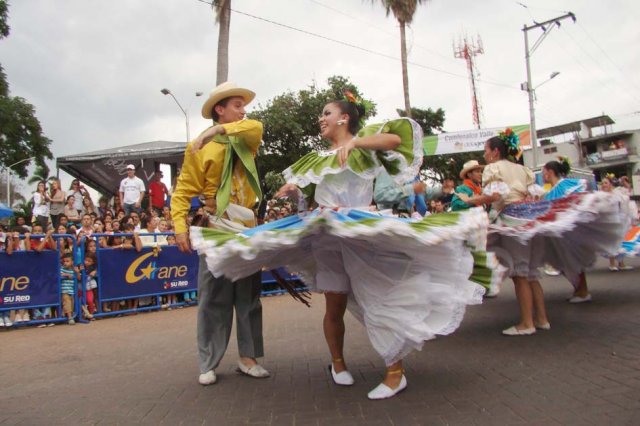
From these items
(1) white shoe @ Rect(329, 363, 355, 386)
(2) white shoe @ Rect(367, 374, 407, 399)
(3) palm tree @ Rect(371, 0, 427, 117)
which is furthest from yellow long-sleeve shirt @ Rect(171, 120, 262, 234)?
(3) palm tree @ Rect(371, 0, 427, 117)

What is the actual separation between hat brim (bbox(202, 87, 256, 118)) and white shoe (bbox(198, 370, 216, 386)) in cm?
209

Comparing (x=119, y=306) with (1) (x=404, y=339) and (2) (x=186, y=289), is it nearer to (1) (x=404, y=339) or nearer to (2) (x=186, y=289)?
(2) (x=186, y=289)

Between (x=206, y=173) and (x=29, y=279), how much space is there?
5.21 metres

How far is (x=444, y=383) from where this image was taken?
3.46 m

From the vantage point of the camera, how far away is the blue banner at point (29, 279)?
24.0 feet

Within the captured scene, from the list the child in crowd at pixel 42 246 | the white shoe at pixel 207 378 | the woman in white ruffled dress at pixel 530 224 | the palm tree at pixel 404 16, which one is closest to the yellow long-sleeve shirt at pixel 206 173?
the white shoe at pixel 207 378

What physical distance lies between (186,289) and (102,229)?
6.34 ft

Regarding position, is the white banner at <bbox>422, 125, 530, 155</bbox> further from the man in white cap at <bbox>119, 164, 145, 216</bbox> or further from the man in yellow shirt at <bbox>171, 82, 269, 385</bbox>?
the man in yellow shirt at <bbox>171, 82, 269, 385</bbox>

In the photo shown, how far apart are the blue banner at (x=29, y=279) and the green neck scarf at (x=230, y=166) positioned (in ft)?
17.1

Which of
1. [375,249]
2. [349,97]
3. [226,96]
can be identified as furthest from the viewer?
[226,96]

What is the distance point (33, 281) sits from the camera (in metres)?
7.57

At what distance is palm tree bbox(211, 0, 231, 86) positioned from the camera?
43.0 feet

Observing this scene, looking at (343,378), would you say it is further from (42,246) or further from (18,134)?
(18,134)

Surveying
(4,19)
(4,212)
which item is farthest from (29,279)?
(4,19)
